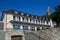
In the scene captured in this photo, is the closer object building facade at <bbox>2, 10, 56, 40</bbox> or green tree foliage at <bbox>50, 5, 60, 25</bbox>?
building facade at <bbox>2, 10, 56, 40</bbox>

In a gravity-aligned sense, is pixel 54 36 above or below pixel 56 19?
below

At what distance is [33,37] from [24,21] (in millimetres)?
12279

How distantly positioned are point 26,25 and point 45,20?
40.3ft

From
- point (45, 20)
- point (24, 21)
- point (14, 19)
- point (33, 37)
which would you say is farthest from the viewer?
point (45, 20)

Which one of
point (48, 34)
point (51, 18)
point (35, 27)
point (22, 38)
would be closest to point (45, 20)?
point (51, 18)

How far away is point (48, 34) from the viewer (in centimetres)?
2486

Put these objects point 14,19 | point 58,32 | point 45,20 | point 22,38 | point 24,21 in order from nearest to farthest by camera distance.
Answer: point 58,32
point 22,38
point 14,19
point 24,21
point 45,20

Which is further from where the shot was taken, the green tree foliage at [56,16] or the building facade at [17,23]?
the green tree foliage at [56,16]

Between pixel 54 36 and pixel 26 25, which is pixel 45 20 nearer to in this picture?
pixel 26 25

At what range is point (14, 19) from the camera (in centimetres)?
3519

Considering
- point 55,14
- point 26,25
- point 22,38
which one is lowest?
point 22,38

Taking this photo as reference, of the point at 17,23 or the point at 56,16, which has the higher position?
the point at 56,16

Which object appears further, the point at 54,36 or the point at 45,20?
the point at 45,20

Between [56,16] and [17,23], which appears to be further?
[56,16]
